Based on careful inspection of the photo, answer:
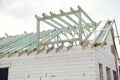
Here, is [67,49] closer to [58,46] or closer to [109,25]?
[58,46]

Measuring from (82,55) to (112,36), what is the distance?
6.95 metres

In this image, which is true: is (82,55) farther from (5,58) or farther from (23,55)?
(5,58)

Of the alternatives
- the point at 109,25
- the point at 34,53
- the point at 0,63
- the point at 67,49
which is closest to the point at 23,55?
the point at 34,53

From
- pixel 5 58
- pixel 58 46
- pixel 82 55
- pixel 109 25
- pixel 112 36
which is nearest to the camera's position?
pixel 82 55

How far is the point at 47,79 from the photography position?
40.1 feet

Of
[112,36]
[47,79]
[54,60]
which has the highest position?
[112,36]

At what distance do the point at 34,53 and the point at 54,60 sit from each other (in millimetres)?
1336

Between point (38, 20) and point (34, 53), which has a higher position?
point (38, 20)

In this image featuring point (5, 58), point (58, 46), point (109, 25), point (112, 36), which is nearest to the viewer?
point (58, 46)

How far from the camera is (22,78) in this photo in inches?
509

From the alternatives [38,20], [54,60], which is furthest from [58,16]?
[54,60]

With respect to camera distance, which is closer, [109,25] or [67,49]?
[67,49]

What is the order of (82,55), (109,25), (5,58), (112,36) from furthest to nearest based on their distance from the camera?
1. (112,36)
2. (109,25)
3. (5,58)
4. (82,55)

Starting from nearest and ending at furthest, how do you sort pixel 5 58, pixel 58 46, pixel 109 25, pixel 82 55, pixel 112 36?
pixel 82 55, pixel 58 46, pixel 5 58, pixel 109 25, pixel 112 36
